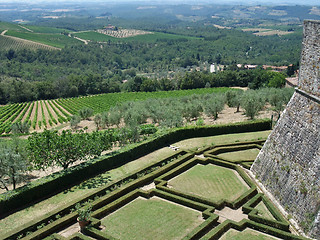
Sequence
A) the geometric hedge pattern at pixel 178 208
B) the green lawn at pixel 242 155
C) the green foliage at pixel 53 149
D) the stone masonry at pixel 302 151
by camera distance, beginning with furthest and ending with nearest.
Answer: the green lawn at pixel 242 155
the green foliage at pixel 53 149
the geometric hedge pattern at pixel 178 208
the stone masonry at pixel 302 151

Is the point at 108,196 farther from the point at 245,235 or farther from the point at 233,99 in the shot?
the point at 233,99

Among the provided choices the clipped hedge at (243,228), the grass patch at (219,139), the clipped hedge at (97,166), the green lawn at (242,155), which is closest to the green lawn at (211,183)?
the green lawn at (242,155)

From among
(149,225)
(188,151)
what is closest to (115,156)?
(188,151)

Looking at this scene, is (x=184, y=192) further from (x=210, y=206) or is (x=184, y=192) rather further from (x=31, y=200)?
(x=31, y=200)

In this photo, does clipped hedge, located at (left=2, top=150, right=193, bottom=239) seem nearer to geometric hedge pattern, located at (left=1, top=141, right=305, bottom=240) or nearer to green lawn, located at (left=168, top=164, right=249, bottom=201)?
geometric hedge pattern, located at (left=1, top=141, right=305, bottom=240)

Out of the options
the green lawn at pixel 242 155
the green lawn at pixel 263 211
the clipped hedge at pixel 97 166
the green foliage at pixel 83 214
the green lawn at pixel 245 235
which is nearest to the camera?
the green lawn at pixel 245 235

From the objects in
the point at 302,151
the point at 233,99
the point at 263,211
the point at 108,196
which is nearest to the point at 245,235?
the point at 263,211

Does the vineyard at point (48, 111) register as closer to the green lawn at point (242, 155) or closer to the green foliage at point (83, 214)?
the green lawn at point (242, 155)
